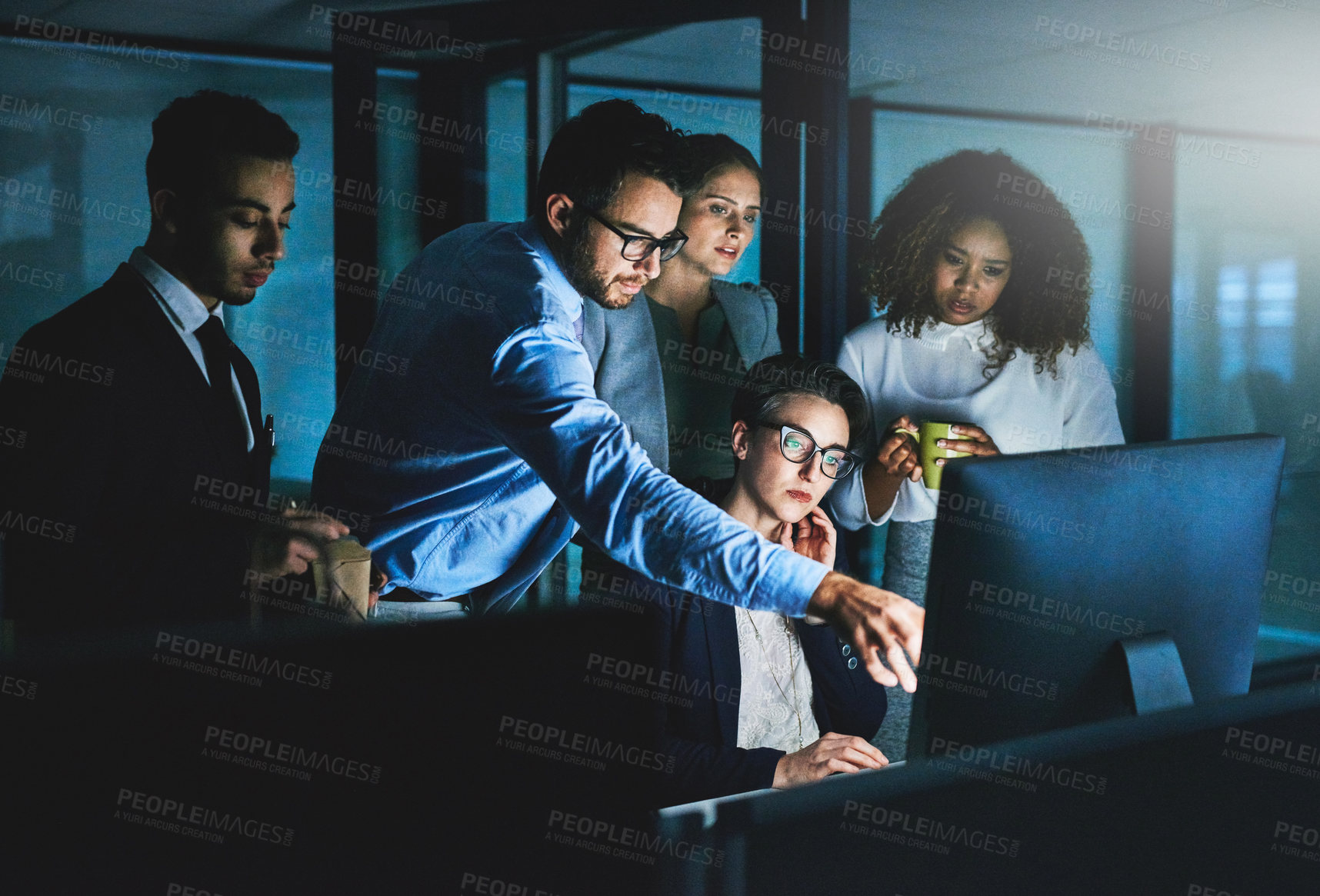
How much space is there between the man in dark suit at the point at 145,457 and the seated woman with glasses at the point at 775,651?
1.80ft

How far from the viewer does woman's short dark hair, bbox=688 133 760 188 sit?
2367mm

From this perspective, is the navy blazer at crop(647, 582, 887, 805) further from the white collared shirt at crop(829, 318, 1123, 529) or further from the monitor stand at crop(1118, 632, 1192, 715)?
the white collared shirt at crop(829, 318, 1123, 529)

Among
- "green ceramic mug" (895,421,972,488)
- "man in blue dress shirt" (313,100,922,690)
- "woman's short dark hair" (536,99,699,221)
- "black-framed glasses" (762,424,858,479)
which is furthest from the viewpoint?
"green ceramic mug" (895,421,972,488)

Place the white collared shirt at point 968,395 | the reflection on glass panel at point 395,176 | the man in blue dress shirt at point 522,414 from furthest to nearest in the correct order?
1. the reflection on glass panel at point 395,176
2. the white collared shirt at point 968,395
3. the man in blue dress shirt at point 522,414

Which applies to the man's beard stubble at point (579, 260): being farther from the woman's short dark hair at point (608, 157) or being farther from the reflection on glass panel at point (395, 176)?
the reflection on glass panel at point (395, 176)

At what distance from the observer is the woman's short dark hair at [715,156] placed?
2367 millimetres

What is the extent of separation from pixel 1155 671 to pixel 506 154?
7.17ft

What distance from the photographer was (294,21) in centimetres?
267

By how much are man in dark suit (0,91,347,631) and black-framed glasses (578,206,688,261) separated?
24.6 inches

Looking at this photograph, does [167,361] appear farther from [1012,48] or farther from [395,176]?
[1012,48]

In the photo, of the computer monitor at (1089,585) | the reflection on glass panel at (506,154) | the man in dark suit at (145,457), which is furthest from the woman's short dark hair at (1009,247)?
the computer monitor at (1089,585)

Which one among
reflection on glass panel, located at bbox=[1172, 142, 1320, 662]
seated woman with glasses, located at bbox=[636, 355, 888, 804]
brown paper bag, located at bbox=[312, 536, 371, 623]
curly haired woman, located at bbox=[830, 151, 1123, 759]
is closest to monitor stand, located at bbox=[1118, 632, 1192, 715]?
seated woman with glasses, located at bbox=[636, 355, 888, 804]

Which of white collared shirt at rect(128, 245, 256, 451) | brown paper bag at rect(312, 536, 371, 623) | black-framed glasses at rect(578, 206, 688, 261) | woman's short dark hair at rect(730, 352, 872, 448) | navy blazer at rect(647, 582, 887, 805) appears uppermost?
black-framed glasses at rect(578, 206, 688, 261)

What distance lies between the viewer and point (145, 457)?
1610 mm
